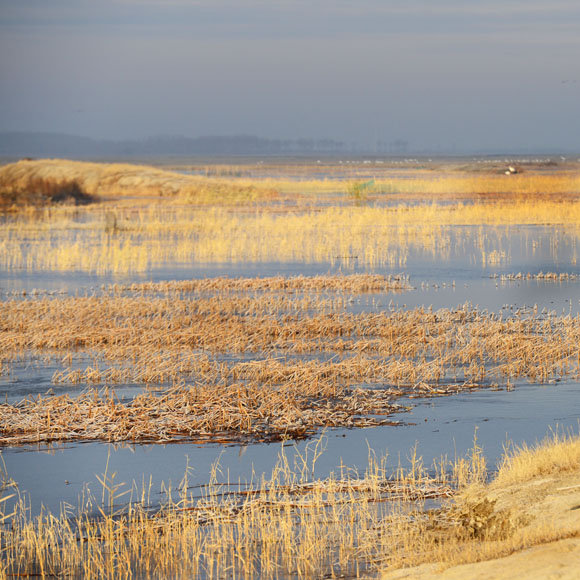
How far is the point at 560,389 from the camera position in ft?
50.9

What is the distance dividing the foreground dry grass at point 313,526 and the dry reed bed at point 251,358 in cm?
246

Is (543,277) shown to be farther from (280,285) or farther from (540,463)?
(540,463)

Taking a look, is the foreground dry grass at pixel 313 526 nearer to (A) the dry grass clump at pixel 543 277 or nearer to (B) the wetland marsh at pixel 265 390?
(B) the wetland marsh at pixel 265 390

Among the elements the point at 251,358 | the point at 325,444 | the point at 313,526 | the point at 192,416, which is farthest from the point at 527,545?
the point at 251,358

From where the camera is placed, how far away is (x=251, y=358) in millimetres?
18219

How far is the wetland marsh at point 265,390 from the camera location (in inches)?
361

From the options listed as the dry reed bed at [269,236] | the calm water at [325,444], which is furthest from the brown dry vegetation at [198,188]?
the calm water at [325,444]

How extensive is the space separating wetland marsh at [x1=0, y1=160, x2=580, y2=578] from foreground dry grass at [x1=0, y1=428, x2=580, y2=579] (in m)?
0.03

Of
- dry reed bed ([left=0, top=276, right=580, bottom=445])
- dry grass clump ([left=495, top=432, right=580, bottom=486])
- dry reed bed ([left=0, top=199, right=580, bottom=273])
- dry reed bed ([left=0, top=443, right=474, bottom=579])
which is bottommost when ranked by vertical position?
dry reed bed ([left=0, top=443, right=474, bottom=579])

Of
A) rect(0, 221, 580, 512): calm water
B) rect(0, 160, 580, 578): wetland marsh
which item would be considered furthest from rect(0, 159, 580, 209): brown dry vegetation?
rect(0, 221, 580, 512): calm water

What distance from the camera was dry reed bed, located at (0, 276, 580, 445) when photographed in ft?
43.6

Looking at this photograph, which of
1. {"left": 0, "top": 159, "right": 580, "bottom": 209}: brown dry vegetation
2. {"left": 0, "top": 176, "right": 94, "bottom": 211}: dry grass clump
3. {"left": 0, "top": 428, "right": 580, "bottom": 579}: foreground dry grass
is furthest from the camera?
{"left": 0, "top": 159, "right": 580, "bottom": 209}: brown dry vegetation

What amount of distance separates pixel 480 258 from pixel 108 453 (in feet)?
78.0

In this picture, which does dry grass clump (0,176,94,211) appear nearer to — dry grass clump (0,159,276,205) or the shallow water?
dry grass clump (0,159,276,205)
